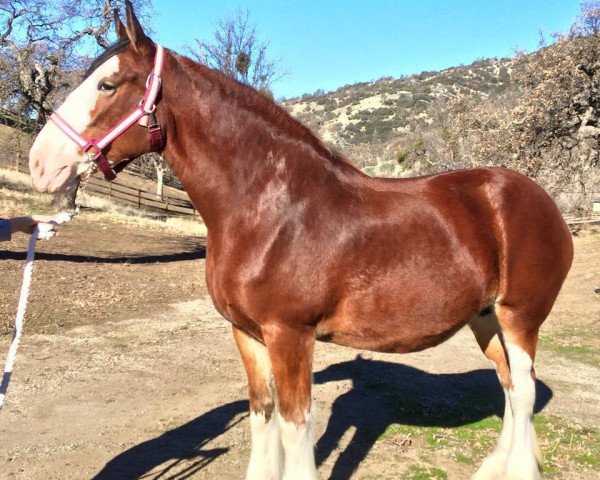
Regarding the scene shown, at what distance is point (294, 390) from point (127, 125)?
146cm

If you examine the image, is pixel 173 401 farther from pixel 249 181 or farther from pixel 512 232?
pixel 512 232

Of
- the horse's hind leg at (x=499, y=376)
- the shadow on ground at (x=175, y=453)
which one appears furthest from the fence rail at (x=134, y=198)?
the horse's hind leg at (x=499, y=376)

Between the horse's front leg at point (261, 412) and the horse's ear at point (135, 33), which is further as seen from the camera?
the horse's front leg at point (261, 412)

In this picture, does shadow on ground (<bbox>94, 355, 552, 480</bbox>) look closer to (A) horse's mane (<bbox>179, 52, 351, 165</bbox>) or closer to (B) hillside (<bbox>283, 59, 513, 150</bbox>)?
(A) horse's mane (<bbox>179, 52, 351, 165</bbox>)

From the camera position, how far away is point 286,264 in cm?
241

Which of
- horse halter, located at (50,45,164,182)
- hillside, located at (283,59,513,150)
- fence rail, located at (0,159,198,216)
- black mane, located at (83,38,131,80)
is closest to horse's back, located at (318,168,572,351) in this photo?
horse halter, located at (50,45,164,182)

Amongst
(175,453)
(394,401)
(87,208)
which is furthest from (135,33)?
(87,208)

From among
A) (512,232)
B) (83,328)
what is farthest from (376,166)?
(512,232)

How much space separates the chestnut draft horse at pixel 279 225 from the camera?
2.30 meters

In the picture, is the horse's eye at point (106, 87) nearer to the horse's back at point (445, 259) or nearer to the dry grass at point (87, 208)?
the horse's back at point (445, 259)

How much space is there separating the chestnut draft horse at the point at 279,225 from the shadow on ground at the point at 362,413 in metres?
0.78

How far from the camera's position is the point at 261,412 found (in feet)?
9.34

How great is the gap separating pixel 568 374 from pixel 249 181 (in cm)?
442

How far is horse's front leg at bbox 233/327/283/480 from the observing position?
2783 millimetres
